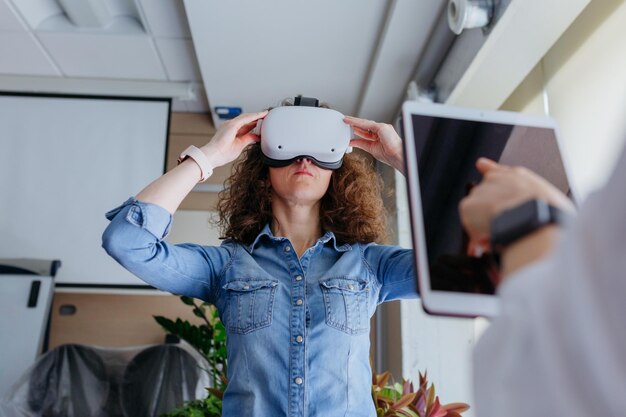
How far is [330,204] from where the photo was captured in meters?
1.19

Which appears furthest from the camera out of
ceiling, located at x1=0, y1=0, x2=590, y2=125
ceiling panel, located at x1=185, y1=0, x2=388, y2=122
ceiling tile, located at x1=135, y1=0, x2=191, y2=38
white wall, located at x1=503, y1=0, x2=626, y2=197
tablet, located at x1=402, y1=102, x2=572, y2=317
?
ceiling tile, located at x1=135, y1=0, x2=191, y2=38

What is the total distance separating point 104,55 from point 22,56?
41 cm

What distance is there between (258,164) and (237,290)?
37cm

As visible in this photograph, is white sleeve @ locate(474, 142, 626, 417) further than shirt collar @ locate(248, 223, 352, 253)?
No

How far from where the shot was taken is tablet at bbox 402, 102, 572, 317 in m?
0.44

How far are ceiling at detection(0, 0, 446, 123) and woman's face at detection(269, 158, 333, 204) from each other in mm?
1131

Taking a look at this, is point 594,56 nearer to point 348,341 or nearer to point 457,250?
point 348,341

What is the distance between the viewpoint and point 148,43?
2449 mm

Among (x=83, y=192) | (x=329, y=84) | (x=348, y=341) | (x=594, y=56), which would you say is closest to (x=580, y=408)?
(x=348, y=341)

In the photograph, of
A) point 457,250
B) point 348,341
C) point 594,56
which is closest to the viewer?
point 457,250

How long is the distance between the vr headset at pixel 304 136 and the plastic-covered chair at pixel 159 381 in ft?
4.18

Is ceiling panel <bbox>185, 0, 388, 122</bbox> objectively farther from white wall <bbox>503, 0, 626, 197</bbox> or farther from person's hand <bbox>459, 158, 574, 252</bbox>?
person's hand <bbox>459, 158, 574, 252</bbox>

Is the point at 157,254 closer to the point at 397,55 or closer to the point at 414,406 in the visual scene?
the point at 414,406

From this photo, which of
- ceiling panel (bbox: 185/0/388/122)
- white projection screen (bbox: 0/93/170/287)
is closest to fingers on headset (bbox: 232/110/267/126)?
ceiling panel (bbox: 185/0/388/122)
